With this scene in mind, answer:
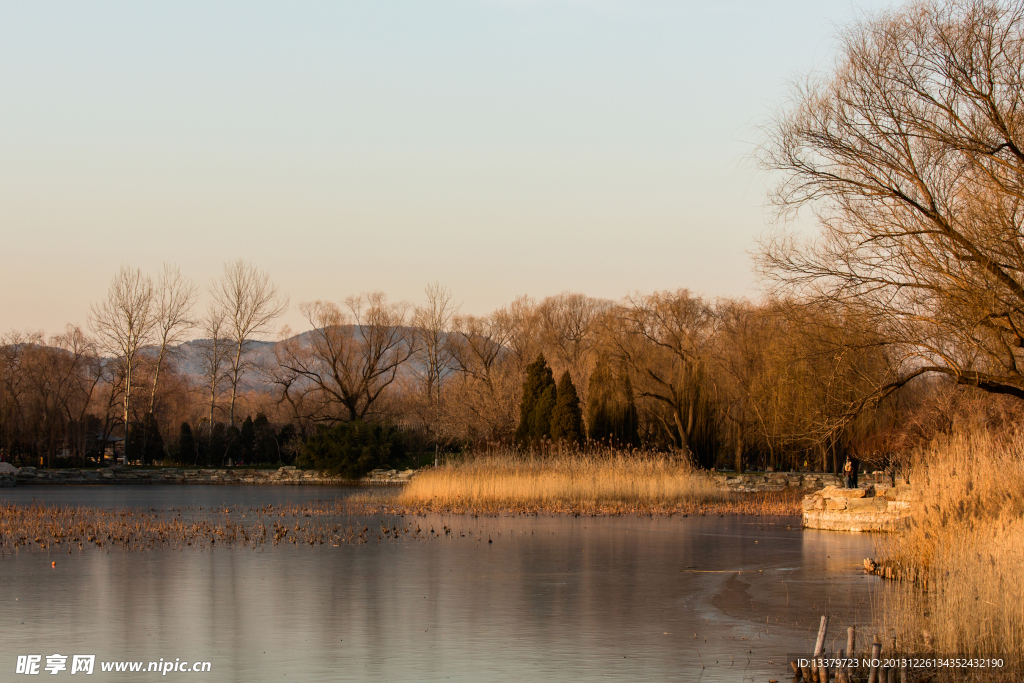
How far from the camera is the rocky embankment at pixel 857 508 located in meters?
17.6

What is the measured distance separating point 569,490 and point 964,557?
16418 mm

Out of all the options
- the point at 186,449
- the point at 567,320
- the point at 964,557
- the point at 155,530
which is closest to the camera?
the point at 964,557

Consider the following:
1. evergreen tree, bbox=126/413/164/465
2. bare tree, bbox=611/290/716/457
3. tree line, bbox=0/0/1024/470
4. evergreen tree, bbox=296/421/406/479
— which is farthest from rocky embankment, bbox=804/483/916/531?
evergreen tree, bbox=126/413/164/465

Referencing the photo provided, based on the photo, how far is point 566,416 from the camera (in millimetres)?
35125

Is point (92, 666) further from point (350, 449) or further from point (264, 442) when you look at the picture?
point (264, 442)

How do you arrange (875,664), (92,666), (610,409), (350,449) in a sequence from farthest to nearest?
(350,449) → (610,409) → (92,666) → (875,664)

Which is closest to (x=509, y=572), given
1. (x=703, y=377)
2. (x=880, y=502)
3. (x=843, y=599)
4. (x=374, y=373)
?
(x=843, y=599)

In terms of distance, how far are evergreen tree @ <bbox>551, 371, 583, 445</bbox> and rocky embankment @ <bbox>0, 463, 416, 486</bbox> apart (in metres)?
9.75

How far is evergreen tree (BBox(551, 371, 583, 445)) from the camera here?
34.9 m

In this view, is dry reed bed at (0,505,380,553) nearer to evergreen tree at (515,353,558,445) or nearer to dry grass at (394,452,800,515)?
dry grass at (394,452,800,515)

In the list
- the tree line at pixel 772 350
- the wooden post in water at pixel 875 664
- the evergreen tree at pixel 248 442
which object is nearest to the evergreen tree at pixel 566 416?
the tree line at pixel 772 350

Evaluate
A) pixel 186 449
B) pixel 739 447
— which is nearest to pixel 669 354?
pixel 739 447

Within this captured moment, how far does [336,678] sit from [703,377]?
35.1 meters

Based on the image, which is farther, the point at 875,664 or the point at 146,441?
the point at 146,441
